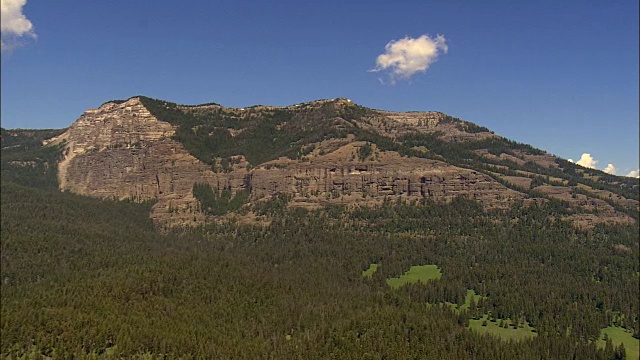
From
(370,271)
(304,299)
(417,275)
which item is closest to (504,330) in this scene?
(417,275)

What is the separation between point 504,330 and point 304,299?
5510 cm

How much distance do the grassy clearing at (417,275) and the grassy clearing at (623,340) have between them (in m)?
51.7

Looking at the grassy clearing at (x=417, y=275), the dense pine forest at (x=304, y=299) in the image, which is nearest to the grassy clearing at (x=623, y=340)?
the dense pine forest at (x=304, y=299)

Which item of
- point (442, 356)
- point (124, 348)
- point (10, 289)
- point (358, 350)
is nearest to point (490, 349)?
point (442, 356)

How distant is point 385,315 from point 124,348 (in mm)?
60722

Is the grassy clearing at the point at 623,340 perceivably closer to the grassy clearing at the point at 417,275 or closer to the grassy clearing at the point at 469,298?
the grassy clearing at the point at 469,298

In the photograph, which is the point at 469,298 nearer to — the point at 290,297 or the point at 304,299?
the point at 304,299

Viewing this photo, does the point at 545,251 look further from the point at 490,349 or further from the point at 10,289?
the point at 10,289

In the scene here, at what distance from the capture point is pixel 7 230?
184 metres

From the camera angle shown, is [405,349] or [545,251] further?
[545,251]

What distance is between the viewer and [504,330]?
141875mm

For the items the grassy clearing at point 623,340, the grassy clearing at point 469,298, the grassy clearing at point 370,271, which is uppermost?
the grassy clearing at point 370,271

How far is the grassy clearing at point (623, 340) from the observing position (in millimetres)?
131375

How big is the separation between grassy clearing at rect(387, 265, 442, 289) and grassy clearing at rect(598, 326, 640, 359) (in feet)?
170
